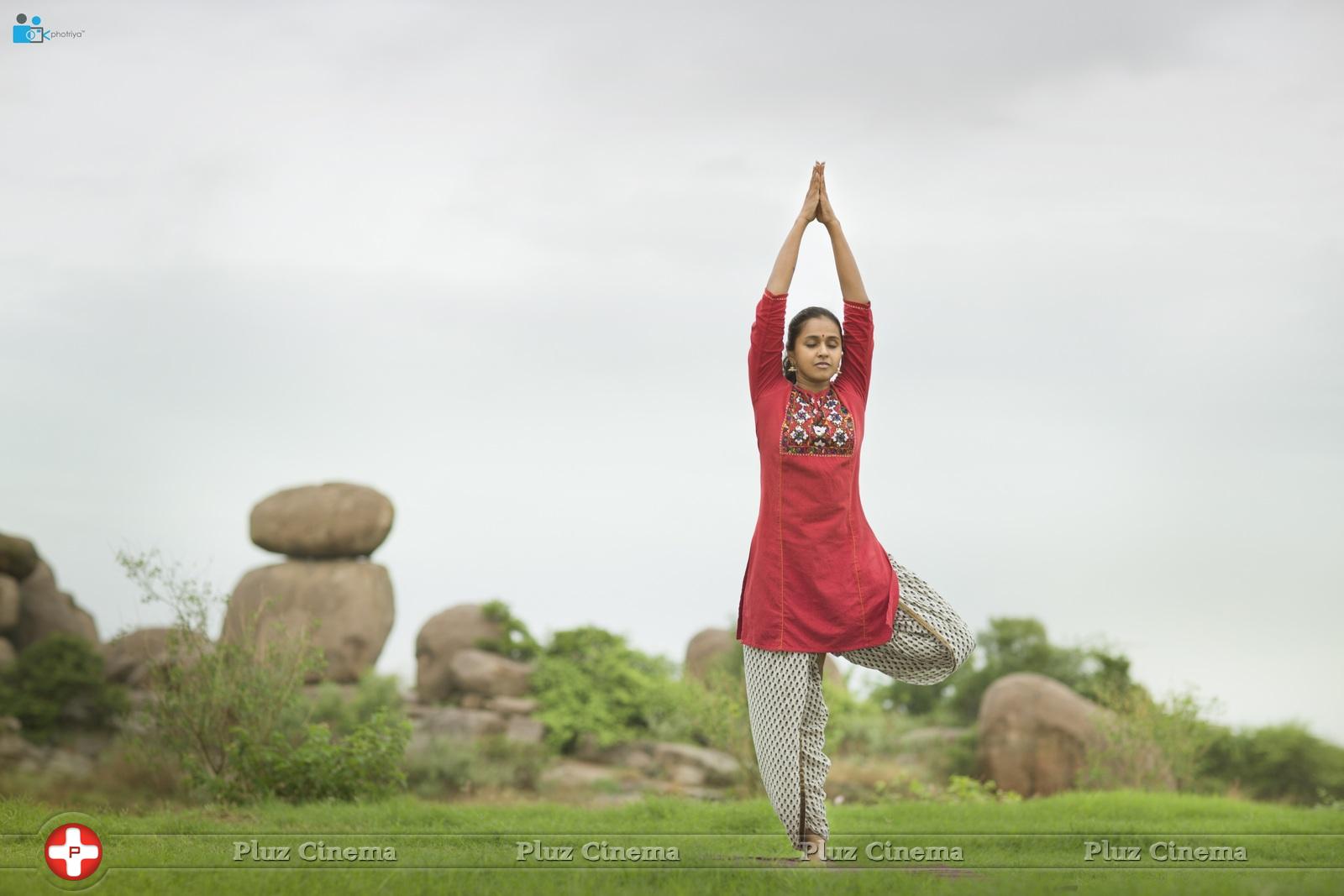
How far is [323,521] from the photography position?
17906 millimetres

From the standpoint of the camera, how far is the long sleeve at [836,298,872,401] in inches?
198

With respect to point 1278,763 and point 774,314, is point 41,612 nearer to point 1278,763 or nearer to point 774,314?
point 774,314

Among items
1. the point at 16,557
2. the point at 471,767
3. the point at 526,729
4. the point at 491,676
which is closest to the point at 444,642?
the point at 491,676

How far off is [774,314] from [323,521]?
14.4 metres

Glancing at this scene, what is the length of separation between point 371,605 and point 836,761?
7.73 m

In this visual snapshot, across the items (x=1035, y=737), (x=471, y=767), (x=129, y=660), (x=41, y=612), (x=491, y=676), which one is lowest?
(x=471, y=767)

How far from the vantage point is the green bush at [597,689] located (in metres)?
14.9

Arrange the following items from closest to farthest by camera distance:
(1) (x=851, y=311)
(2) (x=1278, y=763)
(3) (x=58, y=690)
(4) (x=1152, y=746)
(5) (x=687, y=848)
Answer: (1) (x=851, y=311) < (5) (x=687, y=848) < (4) (x=1152, y=746) < (2) (x=1278, y=763) < (3) (x=58, y=690)

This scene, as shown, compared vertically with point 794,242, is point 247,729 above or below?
below

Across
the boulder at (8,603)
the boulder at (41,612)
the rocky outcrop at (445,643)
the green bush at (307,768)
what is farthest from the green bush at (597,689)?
the boulder at (8,603)

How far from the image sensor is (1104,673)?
13875 millimetres

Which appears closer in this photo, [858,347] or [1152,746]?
[858,347]

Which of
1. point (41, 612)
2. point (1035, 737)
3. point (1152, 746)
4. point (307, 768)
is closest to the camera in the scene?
point (307, 768)

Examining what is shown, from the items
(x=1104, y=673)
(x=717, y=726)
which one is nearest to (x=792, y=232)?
(x=717, y=726)
